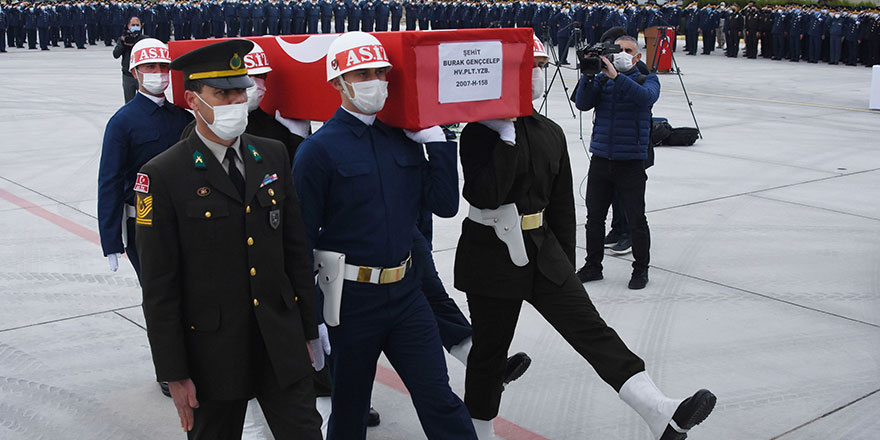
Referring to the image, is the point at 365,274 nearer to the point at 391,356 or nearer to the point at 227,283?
the point at 391,356

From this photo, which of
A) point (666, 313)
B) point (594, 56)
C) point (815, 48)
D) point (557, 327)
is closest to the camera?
point (557, 327)

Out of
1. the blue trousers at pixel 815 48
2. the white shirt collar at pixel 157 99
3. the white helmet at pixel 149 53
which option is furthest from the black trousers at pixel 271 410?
the blue trousers at pixel 815 48

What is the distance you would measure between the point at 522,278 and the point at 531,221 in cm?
26

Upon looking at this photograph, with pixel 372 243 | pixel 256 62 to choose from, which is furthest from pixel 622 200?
pixel 372 243

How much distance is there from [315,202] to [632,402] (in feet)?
5.41

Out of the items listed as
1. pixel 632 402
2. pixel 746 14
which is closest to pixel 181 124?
pixel 632 402

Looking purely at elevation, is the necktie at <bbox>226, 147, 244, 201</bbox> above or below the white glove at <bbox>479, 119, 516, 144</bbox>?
below

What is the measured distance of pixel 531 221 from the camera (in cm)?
403

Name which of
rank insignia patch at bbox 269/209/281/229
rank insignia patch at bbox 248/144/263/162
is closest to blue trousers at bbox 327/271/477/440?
rank insignia patch at bbox 269/209/281/229

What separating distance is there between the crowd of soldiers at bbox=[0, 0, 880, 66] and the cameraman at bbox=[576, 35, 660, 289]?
20.2m

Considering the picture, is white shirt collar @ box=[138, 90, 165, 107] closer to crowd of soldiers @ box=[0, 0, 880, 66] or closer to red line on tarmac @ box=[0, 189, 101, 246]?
red line on tarmac @ box=[0, 189, 101, 246]

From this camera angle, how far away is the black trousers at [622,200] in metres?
6.68

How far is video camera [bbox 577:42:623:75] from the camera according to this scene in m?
5.88

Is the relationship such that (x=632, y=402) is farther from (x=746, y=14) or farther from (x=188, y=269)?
(x=746, y=14)
